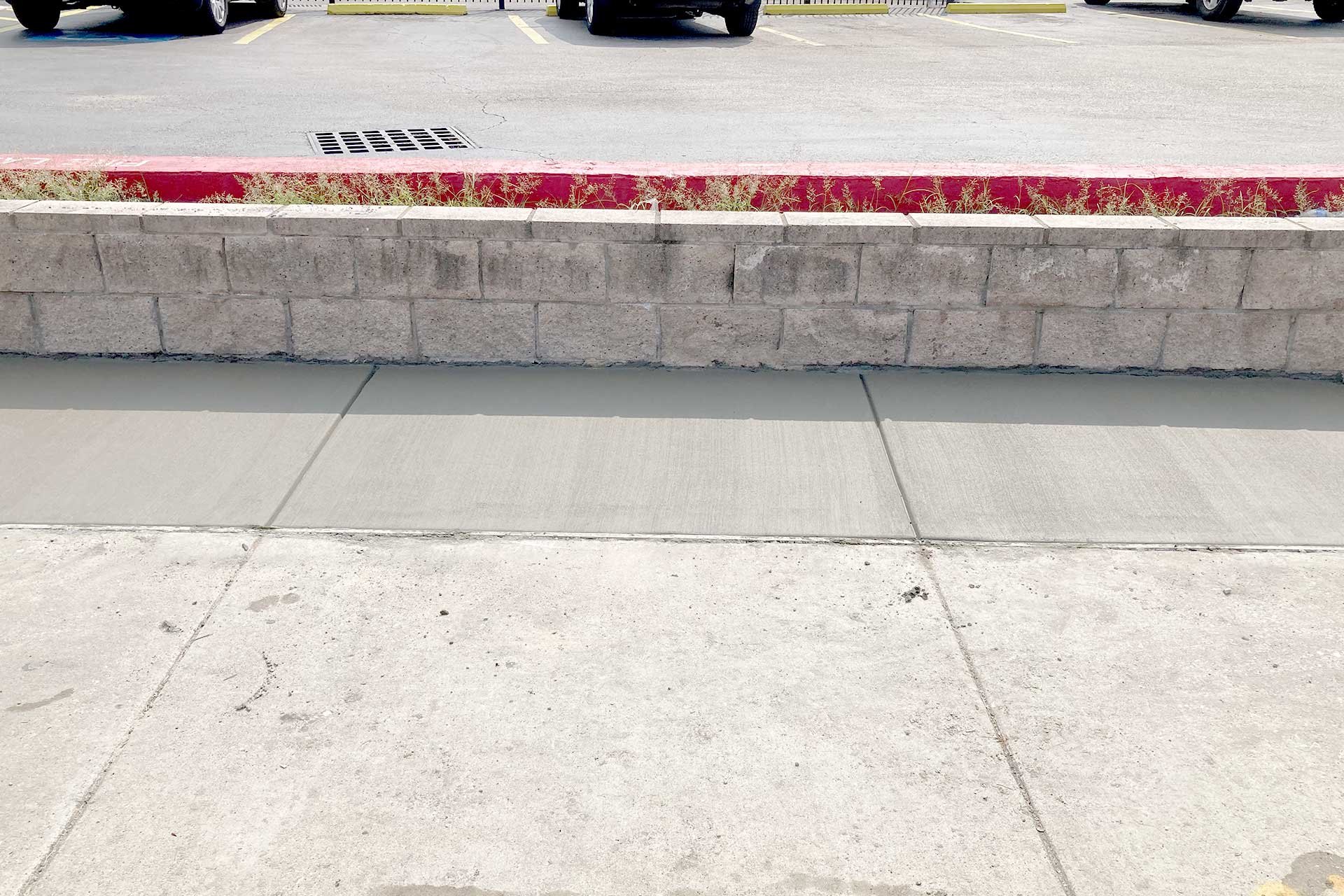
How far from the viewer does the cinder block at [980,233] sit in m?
5.46

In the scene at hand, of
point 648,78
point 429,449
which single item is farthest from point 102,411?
point 648,78

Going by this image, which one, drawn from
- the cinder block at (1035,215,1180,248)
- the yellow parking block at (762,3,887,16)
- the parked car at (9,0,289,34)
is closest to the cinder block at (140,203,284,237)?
the cinder block at (1035,215,1180,248)

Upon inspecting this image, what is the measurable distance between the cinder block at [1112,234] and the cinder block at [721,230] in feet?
4.45

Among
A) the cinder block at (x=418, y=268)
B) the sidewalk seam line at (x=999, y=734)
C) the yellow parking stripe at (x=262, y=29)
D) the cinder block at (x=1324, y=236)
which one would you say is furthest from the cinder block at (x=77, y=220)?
the yellow parking stripe at (x=262, y=29)

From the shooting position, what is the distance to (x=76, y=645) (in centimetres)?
353

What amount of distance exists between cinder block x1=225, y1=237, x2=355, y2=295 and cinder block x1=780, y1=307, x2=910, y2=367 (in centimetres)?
228

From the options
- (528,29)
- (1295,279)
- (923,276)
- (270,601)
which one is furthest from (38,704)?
(528,29)

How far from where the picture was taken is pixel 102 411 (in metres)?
5.21

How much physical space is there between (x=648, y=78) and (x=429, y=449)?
8318 mm

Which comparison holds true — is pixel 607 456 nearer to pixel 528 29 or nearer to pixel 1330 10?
pixel 528 29

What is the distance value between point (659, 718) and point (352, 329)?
328cm

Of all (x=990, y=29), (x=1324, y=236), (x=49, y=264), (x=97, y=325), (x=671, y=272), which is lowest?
(x=97, y=325)

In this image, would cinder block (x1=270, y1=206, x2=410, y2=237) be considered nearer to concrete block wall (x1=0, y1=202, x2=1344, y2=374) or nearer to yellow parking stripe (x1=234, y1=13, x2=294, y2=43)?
concrete block wall (x1=0, y1=202, x2=1344, y2=374)

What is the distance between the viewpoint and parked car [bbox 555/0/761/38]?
14.7 metres
